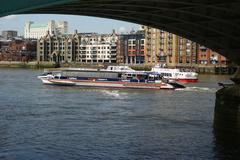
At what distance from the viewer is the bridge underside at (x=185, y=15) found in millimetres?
20531

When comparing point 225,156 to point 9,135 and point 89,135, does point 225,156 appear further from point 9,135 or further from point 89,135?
point 9,135

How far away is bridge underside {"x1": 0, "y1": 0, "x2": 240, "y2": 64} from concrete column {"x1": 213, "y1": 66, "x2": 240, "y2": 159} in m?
2.06

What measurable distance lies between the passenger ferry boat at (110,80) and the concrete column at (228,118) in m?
36.2

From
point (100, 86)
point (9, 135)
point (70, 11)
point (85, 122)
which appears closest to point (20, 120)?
point (85, 122)

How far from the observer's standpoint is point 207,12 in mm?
22516

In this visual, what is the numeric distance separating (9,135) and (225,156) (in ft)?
31.2

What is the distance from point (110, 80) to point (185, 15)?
40.8 m

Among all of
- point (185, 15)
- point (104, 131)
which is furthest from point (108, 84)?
point (185, 15)

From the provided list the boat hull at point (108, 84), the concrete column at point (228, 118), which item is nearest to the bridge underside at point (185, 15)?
the concrete column at point (228, 118)

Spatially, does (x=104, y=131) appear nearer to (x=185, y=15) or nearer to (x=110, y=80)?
(x=185, y=15)

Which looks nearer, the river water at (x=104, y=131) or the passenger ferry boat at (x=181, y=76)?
the river water at (x=104, y=131)

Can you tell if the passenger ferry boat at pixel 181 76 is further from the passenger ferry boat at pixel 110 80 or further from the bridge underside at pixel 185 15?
the bridge underside at pixel 185 15

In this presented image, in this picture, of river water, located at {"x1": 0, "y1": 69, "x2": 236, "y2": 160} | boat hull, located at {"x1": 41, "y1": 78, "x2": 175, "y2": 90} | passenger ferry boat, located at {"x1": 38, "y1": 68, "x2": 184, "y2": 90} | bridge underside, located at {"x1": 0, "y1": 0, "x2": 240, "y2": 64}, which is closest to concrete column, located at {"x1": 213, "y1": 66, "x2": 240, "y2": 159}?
river water, located at {"x1": 0, "y1": 69, "x2": 236, "y2": 160}

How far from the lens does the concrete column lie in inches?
936
